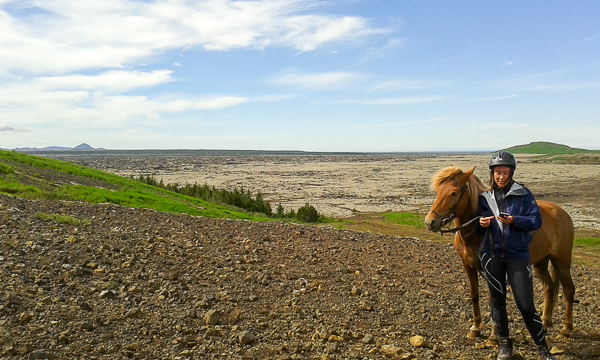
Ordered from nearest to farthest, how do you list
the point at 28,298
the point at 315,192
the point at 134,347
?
the point at 134,347 < the point at 28,298 < the point at 315,192

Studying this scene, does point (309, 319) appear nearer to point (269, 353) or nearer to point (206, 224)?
point (269, 353)

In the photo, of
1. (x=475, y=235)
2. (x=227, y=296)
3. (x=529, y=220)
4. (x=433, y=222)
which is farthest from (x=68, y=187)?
(x=529, y=220)

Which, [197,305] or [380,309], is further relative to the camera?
[380,309]

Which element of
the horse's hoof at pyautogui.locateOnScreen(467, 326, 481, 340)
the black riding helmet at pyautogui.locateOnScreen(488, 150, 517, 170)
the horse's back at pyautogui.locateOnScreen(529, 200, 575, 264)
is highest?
the black riding helmet at pyautogui.locateOnScreen(488, 150, 517, 170)

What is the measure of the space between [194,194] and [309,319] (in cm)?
2603

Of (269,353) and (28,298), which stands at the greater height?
(28,298)

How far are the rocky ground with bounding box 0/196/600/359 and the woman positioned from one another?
0.60 metres

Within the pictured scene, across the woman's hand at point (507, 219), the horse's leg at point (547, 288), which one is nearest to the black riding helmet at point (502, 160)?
the woman's hand at point (507, 219)

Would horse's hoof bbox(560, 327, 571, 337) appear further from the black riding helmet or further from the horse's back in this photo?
the black riding helmet

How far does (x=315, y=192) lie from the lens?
4422 cm

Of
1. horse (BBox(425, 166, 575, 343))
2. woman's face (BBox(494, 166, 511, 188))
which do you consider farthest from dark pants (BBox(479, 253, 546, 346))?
woman's face (BBox(494, 166, 511, 188))

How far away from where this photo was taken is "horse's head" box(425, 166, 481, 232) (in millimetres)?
4506

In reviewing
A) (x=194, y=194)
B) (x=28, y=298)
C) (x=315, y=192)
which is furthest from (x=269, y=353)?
(x=315, y=192)

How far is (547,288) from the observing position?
558cm
